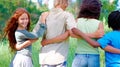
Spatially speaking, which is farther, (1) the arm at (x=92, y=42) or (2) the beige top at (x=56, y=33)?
(2) the beige top at (x=56, y=33)

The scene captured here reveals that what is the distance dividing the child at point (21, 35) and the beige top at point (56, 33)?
0.08 m

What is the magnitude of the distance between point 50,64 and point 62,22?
0.34 metres

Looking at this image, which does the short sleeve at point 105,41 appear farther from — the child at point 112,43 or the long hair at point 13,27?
the long hair at point 13,27

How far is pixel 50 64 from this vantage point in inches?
118

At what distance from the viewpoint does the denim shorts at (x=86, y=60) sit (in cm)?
298

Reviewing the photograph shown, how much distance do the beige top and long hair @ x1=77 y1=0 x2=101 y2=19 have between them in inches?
5.2

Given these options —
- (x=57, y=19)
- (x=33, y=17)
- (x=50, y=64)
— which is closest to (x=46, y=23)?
A: (x=57, y=19)

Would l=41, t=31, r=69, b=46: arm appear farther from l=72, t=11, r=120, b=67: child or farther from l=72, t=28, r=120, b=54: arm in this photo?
l=72, t=11, r=120, b=67: child

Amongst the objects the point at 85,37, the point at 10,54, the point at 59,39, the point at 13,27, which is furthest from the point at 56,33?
the point at 10,54

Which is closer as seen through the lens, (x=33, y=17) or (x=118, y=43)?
(x=118, y=43)

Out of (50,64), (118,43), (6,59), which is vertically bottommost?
(6,59)

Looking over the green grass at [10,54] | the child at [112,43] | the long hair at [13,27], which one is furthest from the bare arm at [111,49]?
the green grass at [10,54]

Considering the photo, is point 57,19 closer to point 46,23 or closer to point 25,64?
point 46,23

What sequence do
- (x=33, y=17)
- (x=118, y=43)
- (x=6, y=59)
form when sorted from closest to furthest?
(x=118, y=43)
(x=6, y=59)
(x=33, y=17)
